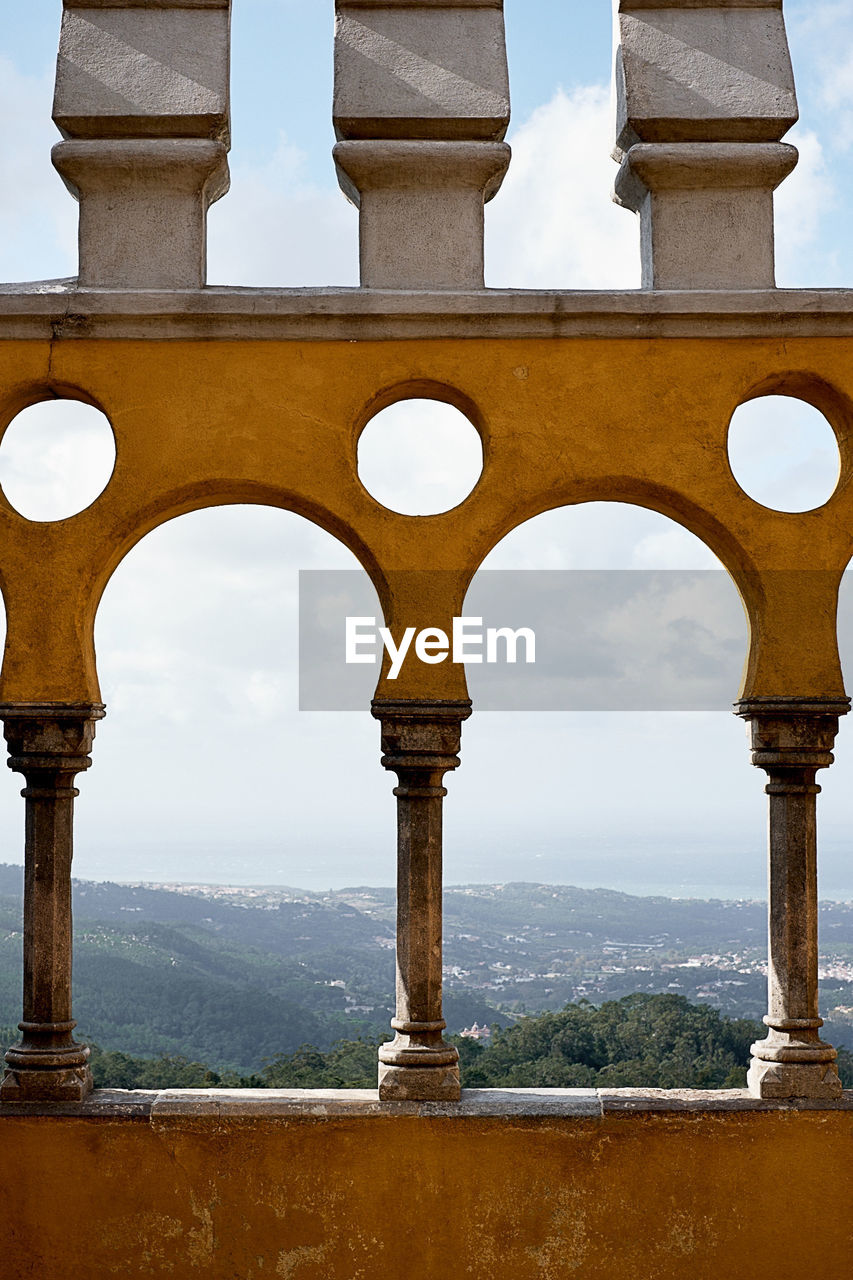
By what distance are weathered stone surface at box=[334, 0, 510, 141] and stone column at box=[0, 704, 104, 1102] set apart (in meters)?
2.93

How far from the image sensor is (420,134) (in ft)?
19.9

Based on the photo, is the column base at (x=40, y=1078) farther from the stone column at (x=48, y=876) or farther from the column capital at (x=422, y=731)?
the column capital at (x=422, y=731)

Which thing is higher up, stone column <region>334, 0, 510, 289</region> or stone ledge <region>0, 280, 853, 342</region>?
stone column <region>334, 0, 510, 289</region>

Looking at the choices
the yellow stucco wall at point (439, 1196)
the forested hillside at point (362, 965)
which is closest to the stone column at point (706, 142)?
the yellow stucco wall at point (439, 1196)

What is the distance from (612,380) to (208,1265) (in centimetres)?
411

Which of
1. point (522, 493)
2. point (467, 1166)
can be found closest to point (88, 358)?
point (522, 493)

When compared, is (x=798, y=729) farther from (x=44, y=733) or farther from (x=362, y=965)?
(x=362, y=965)

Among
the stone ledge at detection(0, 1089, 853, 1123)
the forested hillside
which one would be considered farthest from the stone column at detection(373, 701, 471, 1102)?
the forested hillside

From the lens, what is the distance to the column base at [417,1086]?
5.61 m

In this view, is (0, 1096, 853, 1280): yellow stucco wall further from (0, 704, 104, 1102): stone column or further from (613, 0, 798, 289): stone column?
(613, 0, 798, 289): stone column

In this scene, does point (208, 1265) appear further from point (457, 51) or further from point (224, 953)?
point (224, 953)

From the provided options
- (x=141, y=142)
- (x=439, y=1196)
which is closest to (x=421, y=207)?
(x=141, y=142)

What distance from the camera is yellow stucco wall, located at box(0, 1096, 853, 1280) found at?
18.2 ft

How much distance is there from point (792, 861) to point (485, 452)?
7.23ft
